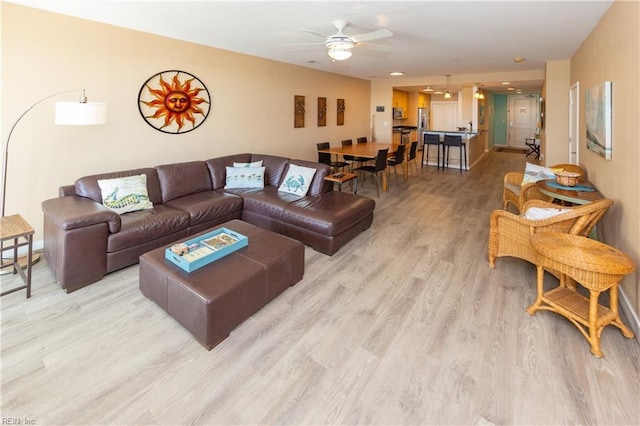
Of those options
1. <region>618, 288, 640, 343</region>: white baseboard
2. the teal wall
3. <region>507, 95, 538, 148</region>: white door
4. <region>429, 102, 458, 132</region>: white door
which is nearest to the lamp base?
<region>618, 288, 640, 343</region>: white baseboard

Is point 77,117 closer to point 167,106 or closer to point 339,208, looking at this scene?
point 167,106

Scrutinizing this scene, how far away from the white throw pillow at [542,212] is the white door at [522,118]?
12998 mm

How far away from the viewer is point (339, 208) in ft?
12.4

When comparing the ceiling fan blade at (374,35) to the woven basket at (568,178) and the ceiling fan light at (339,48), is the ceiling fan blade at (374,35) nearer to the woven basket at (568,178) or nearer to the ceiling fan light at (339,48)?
the ceiling fan light at (339,48)

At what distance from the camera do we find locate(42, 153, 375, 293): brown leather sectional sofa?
281 centimetres

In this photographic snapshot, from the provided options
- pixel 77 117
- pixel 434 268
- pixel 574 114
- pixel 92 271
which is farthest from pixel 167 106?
pixel 574 114

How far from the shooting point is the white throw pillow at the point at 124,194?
340 cm

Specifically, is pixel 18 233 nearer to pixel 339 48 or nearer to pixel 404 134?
pixel 339 48

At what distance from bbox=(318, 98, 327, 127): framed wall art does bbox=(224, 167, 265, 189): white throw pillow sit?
3.22 meters

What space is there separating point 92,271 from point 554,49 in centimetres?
657

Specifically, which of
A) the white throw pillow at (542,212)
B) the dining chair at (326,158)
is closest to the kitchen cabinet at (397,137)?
the dining chair at (326,158)

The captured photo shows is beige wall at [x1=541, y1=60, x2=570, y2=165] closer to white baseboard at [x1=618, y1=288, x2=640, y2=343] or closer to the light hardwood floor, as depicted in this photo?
the light hardwood floor

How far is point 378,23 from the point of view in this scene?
3580 millimetres

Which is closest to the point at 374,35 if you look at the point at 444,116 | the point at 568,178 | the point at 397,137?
the point at 568,178
